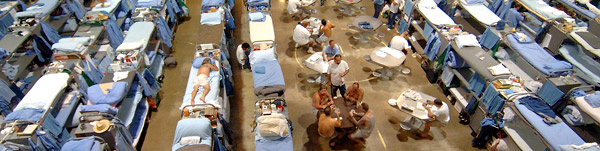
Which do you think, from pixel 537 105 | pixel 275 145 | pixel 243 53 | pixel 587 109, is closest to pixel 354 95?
pixel 275 145

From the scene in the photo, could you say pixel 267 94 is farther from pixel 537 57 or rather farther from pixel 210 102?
pixel 537 57

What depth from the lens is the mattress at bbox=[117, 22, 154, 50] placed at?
34.8ft

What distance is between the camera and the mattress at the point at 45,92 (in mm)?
8000

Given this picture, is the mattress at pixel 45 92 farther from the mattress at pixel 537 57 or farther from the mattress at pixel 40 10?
the mattress at pixel 537 57

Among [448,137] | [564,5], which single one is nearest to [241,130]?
[448,137]

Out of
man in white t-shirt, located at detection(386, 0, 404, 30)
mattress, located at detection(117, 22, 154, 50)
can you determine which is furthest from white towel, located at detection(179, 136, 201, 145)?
man in white t-shirt, located at detection(386, 0, 404, 30)

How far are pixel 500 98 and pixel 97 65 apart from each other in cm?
1113

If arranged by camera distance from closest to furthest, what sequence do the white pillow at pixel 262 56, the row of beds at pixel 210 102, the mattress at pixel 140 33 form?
the row of beds at pixel 210 102 < the white pillow at pixel 262 56 < the mattress at pixel 140 33

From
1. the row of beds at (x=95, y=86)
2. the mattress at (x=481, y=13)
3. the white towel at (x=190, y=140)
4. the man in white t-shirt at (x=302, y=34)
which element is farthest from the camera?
the man in white t-shirt at (x=302, y=34)

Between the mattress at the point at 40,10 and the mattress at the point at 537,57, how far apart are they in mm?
14800

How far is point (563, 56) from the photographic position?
35.2 feet

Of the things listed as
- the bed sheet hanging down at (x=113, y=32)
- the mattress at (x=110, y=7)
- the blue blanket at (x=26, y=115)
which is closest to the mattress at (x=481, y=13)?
the bed sheet hanging down at (x=113, y=32)

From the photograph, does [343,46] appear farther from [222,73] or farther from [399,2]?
[222,73]

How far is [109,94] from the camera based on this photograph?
27.8 feet
